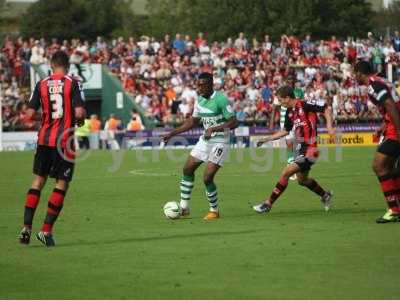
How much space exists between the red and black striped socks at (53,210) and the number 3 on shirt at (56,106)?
88 cm

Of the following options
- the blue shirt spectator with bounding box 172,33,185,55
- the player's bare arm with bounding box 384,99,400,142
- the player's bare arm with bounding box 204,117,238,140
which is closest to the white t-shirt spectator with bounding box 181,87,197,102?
the blue shirt spectator with bounding box 172,33,185,55

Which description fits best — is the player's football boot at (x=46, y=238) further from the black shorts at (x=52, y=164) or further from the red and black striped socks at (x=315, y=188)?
the red and black striped socks at (x=315, y=188)

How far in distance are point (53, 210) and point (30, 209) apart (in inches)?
11.3

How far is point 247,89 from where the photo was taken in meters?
41.9

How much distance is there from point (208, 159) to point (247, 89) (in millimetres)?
27232

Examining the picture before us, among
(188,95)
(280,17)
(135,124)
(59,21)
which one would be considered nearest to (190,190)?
(135,124)

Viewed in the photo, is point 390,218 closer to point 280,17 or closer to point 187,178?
point 187,178

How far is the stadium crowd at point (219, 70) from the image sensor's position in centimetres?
4062

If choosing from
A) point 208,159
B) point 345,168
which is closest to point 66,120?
point 208,159

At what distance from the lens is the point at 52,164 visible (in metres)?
12.0

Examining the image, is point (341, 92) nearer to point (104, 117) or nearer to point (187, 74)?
point (187, 74)

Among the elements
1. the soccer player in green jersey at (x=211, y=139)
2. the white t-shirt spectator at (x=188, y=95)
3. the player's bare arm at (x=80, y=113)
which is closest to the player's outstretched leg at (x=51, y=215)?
the player's bare arm at (x=80, y=113)

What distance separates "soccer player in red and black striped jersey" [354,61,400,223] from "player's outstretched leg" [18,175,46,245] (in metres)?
4.49

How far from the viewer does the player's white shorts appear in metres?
14.8
